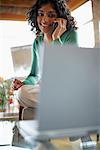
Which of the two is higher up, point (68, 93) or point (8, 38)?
point (8, 38)

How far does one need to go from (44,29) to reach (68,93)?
3.83 feet

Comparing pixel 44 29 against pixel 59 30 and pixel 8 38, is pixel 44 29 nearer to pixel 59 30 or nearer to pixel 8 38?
pixel 59 30

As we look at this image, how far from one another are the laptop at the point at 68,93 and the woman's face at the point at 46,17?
104cm

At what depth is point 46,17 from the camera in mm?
1764

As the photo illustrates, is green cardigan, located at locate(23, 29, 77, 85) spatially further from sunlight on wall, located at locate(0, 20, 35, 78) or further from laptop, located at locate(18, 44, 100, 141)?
sunlight on wall, located at locate(0, 20, 35, 78)

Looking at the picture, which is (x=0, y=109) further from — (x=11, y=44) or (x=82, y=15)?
(x=82, y=15)

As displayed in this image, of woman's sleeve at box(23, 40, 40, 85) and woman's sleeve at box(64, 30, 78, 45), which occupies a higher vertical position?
woman's sleeve at box(64, 30, 78, 45)

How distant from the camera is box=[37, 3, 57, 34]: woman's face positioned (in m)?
1.77

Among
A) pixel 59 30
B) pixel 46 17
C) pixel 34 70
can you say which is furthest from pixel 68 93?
pixel 34 70

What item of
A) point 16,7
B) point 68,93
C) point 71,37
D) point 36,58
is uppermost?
point 16,7

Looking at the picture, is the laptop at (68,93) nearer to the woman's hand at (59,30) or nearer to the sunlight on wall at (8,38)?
the woman's hand at (59,30)

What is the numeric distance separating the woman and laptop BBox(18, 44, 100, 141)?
0.81m

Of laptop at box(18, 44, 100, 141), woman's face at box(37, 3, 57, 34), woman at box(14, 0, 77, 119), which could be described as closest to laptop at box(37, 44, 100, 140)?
laptop at box(18, 44, 100, 141)

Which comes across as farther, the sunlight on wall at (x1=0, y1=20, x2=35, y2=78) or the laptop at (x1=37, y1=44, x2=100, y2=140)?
the sunlight on wall at (x1=0, y1=20, x2=35, y2=78)
